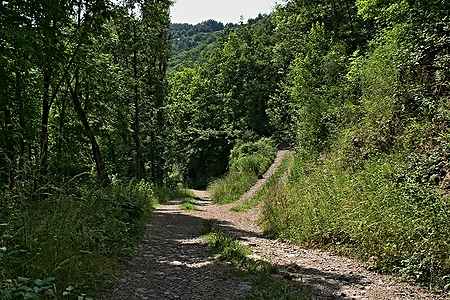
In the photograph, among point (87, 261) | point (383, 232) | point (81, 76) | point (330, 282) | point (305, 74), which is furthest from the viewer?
point (305, 74)

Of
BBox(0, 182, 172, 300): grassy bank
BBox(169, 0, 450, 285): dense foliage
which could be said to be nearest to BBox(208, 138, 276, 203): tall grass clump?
BBox(169, 0, 450, 285): dense foliage

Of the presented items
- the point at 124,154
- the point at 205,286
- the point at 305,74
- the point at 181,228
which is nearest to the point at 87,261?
the point at 205,286

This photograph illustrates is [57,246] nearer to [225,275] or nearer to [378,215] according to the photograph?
[225,275]

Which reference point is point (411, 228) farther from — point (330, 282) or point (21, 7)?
point (21, 7)

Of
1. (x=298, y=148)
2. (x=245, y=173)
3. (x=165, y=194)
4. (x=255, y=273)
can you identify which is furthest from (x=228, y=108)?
(x=255, y=273)

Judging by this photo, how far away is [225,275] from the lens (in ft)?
23.3

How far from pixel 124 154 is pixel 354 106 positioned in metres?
20.1

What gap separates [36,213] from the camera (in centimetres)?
679

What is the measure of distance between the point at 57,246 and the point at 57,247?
0.14 feet

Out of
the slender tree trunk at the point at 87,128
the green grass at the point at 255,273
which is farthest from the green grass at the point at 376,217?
the slender tree trunk at the point at 87,128

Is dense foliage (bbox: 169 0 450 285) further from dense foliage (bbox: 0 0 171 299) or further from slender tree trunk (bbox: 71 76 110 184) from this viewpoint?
slender tree trunk (bbox: 71 76 110 184)

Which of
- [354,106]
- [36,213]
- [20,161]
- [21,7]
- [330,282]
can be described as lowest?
[330,282]

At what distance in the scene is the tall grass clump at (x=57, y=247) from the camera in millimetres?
4607

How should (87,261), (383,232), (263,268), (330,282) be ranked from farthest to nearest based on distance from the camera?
1. (383,232)
2. (263,268)
3. (330,282)
4. (87,261)
